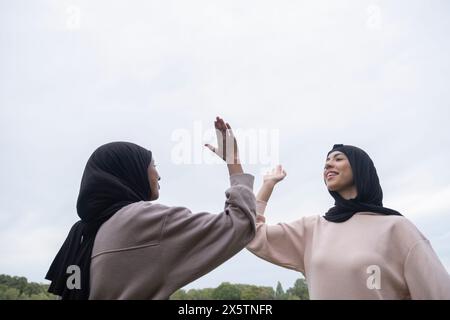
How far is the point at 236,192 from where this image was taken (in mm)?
2939

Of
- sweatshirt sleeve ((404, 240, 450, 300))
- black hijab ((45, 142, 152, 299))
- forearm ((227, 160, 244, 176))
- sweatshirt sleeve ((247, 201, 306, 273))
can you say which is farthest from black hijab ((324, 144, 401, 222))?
black hijab ((45, 142, 152, 299))

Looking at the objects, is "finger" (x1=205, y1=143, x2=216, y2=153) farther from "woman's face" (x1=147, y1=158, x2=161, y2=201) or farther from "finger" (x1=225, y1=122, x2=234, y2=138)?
"woman's face" (x1=147, y1=158, x2=161, y2=201)

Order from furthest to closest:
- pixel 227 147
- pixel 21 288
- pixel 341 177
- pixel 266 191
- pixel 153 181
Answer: pixel 21 288 < pixel 266 191 < pixel 341 177 < pixel 153 181 < pixel 227 147

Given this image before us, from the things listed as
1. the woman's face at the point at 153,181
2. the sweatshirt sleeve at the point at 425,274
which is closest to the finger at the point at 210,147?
the woman's face at the point at 153,181

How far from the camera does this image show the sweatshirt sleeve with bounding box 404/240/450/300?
366 cm

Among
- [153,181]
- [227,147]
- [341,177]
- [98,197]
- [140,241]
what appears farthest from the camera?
[341,177]

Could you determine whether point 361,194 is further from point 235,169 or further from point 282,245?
point 235,169

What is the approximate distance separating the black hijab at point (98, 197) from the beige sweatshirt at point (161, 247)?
0.35ft

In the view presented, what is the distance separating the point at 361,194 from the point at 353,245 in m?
0.56

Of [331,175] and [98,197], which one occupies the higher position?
[331,175]

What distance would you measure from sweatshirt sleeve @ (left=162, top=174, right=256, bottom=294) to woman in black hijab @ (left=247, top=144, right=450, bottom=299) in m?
1.44

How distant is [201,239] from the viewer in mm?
2830

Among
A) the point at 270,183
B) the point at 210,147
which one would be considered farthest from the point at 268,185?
the point at 210,147

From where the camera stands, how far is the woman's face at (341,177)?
14.9ft
